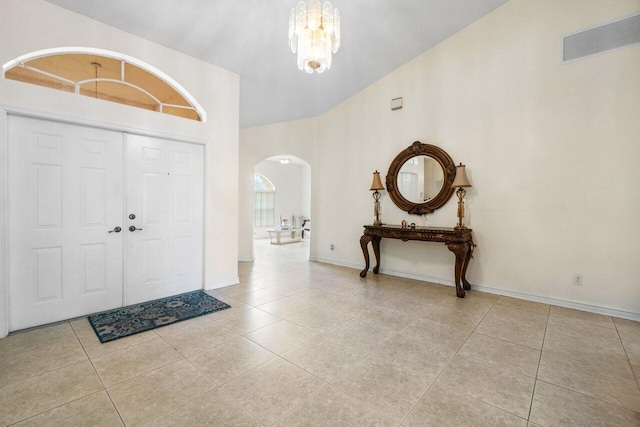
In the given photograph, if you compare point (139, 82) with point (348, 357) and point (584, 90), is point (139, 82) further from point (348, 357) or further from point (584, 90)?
point (584, 90)

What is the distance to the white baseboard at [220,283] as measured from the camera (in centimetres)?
411

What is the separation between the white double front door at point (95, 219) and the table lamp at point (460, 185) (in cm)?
375

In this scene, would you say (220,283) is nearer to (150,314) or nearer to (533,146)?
(150,314)

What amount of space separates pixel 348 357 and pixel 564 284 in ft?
10.3

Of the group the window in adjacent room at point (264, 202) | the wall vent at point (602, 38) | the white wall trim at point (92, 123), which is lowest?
the window in adjacent room at point (264, 202)

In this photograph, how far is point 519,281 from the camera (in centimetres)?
388

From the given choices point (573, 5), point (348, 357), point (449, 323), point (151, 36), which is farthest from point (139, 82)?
Answer: point (573, 5)

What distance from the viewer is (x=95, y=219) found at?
125 inches

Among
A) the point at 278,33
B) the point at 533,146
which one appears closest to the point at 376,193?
the point at 533,146

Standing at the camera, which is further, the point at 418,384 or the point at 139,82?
the point at 139,82

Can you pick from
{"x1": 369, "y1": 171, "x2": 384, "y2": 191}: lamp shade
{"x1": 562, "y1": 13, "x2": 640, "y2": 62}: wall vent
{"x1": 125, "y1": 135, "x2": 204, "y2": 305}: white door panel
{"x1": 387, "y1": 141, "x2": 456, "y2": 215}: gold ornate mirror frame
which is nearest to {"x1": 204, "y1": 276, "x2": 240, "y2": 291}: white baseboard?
{"x1": 125, "y1": 135, "x2": 204, "y2": 305}: white door panel

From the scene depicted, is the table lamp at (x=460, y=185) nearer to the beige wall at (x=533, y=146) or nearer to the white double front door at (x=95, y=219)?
the beige wall at (x=533, y=146)

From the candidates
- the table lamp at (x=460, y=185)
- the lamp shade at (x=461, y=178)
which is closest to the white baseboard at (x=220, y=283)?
the table lamp at (x=460, y=185)

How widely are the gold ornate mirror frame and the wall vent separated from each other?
5.97 ft
